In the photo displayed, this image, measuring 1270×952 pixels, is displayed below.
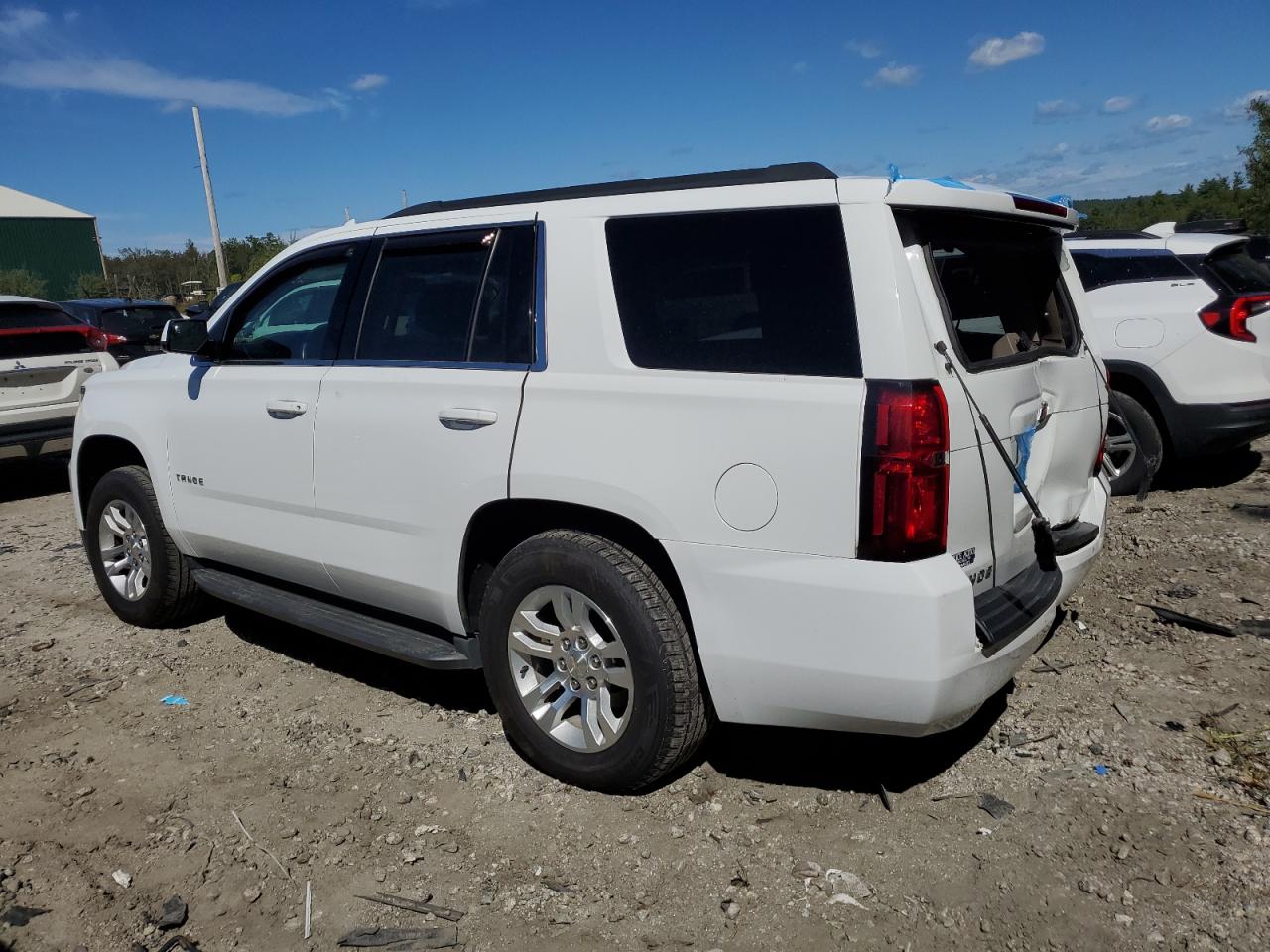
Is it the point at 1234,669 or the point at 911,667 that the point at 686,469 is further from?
the point at 1234,669

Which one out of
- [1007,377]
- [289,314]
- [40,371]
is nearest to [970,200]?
[1007,377]

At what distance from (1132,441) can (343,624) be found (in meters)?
5.29

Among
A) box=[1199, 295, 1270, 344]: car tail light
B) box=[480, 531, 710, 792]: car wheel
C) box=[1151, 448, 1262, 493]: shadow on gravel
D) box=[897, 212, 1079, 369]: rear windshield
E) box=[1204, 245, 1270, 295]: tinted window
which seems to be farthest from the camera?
box=[1151, 448, 1262, 493]: shadow on gravel

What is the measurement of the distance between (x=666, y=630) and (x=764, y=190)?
1347mm

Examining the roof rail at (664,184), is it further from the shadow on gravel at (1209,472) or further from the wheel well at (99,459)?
the shadow on gravel at (1209,472)

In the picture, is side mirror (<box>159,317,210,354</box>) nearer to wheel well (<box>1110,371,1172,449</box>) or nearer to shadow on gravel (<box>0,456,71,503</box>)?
shadow on gravel (<box>0,456,71,503</box>)

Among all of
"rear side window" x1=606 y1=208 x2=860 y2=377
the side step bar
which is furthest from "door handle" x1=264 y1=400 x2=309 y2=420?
"rear side window" x1=606 y1=208 x2=860 y2=377

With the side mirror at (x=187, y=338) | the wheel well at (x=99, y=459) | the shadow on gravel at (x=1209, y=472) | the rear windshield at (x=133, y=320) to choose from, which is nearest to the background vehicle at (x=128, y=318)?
the rear windshield at (x=133, y=320)

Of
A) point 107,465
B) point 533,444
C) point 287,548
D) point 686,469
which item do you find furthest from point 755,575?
point 107,465

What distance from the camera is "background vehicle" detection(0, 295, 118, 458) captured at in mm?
8297

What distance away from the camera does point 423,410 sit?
3482 mm

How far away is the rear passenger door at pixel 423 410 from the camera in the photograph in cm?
334

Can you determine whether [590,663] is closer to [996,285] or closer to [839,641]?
[839,641]

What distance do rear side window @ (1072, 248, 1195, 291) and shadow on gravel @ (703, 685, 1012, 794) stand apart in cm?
406
